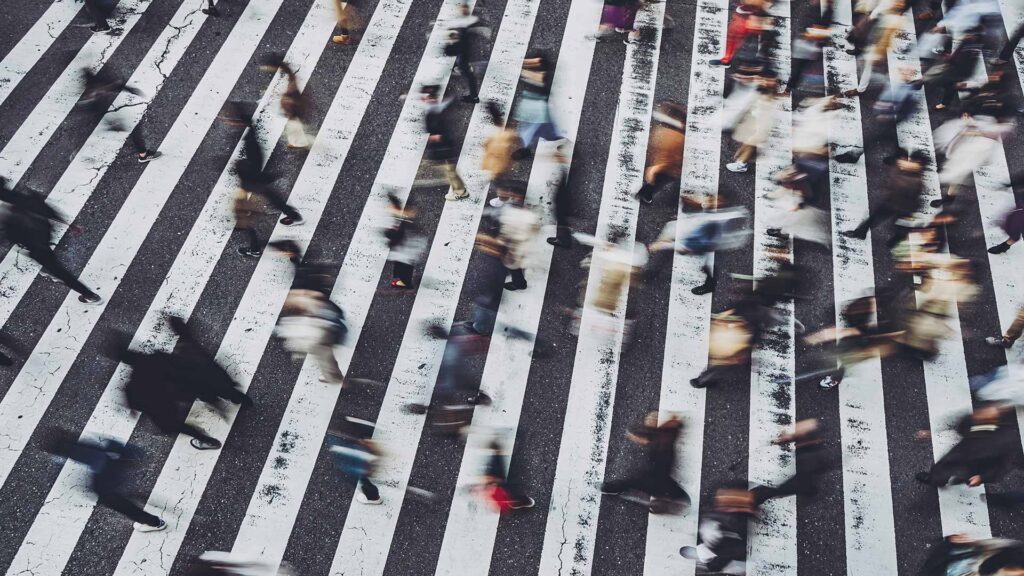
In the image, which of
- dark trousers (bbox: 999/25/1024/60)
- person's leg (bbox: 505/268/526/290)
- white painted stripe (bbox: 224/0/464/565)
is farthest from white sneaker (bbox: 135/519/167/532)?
dark trousers (bbox: 999/25/1024/60)

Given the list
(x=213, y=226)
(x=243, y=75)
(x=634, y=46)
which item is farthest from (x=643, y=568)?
(x=243, y=75)

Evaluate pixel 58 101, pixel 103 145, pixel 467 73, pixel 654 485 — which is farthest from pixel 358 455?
pixel 58 101

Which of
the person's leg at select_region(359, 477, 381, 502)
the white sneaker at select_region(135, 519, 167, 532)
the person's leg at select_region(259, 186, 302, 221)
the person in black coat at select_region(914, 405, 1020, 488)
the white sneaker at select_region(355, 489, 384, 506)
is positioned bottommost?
the white sneaker at select_region(135, 519, 167, 532)

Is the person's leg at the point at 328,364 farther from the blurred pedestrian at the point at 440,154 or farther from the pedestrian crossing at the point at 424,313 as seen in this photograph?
the blurred pedestrian at the point at 440,154

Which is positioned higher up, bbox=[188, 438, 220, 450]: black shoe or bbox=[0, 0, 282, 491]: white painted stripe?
bbox=[0, 0, 282, 491]: white painted stripe

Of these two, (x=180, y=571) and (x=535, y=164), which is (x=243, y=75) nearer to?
(x=535, y=164)

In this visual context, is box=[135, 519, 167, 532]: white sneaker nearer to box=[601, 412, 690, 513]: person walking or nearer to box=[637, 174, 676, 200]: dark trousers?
box=[601, 412, 690, 513]: person walking
